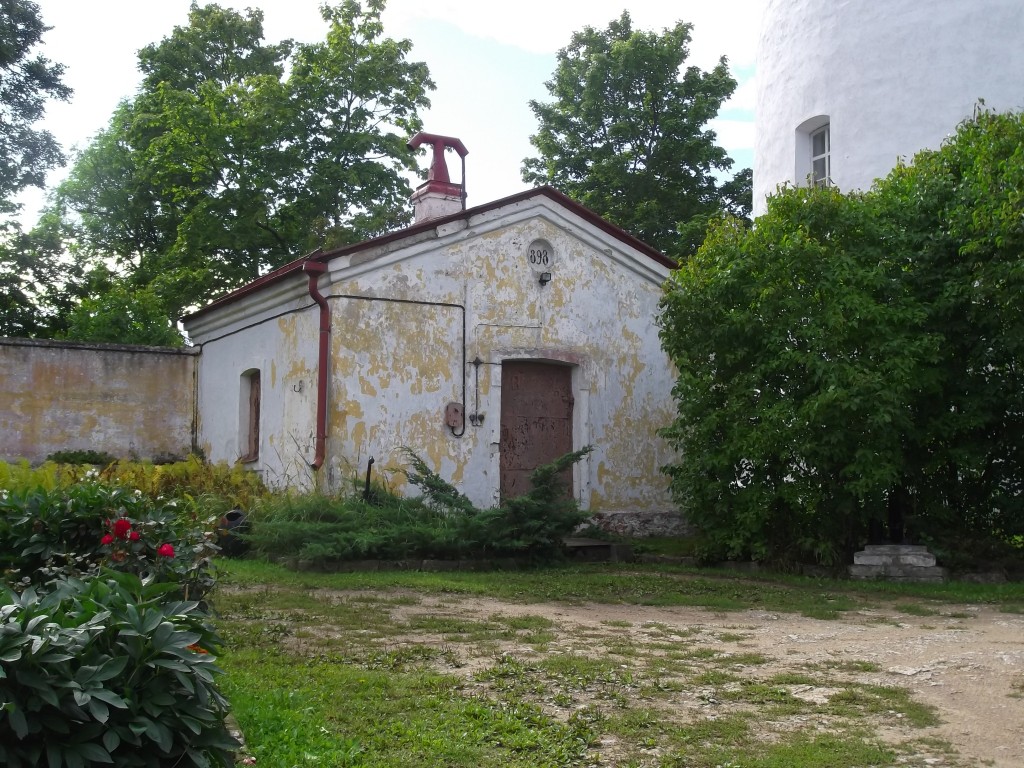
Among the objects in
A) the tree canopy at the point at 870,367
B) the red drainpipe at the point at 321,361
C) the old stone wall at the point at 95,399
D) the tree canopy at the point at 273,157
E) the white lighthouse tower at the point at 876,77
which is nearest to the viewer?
the tree canopy at the point at 870,367

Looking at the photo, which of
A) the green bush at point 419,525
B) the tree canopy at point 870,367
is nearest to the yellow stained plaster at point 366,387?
the green bush at point 419,525

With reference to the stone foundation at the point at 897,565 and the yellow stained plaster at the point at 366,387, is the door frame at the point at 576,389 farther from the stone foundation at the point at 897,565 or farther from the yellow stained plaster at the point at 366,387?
the stone foundation at the point at 897,565

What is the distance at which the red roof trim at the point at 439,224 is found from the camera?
13.8 metres

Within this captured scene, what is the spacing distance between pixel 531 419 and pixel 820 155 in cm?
770

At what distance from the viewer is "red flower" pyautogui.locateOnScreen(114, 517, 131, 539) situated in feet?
18.8

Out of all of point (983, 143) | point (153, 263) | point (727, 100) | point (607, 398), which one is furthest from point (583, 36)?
point (983, 143)

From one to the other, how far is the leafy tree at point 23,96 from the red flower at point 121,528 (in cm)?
2591

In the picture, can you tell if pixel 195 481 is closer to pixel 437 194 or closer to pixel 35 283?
pixel 437 194

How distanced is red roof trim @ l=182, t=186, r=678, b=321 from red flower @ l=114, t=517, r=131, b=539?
26.7 feet

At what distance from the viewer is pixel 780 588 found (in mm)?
10922

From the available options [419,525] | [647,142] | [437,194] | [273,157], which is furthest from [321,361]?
[647,142]

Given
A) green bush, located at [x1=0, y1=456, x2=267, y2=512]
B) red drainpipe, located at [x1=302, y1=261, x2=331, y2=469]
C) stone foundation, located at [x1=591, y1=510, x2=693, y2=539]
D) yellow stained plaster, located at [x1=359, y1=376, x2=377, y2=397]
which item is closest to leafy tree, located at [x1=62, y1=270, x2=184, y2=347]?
green bush, located at [x1=0, y1=456, x2=267, y2=512]

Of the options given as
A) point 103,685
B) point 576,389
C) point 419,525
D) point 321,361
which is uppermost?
point 321,361

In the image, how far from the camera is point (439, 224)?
47.9 ft
